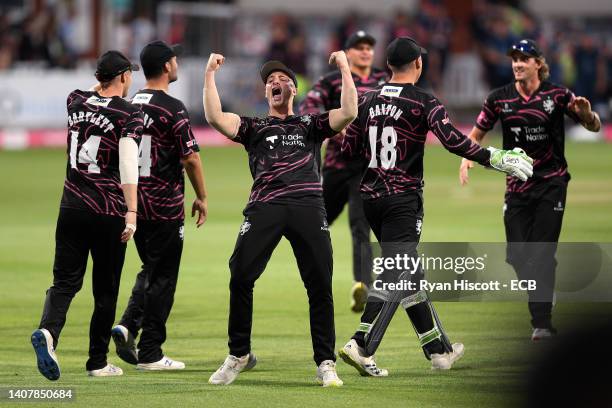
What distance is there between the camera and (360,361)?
827 centimetres

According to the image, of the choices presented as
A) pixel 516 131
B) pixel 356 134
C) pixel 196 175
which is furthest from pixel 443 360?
pixel 516 131

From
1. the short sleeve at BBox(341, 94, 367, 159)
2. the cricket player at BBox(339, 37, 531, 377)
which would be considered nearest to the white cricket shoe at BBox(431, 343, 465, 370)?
the cricket player at BBox(339, 37, 531, 377)

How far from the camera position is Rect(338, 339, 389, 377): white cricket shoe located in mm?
8266

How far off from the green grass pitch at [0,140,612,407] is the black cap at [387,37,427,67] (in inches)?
80.6

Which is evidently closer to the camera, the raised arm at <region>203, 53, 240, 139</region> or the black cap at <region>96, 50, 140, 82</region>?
the raised arm at <region>203, 53, 240, 139</region>

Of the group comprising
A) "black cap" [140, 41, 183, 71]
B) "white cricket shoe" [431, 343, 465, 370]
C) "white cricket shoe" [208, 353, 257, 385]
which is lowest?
"white cricket shoe" [431, 343, 465, 370]

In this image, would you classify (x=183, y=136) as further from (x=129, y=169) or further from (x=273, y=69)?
(x=273, y=69)

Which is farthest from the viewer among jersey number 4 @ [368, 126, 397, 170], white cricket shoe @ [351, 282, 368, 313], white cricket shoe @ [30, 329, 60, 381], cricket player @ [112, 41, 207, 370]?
white cricket shoe @ [351, 282, 368, 313]

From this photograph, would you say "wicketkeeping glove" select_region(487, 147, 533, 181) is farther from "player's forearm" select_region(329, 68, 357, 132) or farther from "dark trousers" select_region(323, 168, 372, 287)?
"dark trousers" select_region(323, 168, 372, 287)

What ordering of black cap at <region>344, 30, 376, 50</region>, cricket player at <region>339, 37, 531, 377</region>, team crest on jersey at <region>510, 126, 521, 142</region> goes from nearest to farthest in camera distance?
1. cricket player at <region>339, 37, 531, 377</region>
2. team crest on jersey at <region>510, 126, 521, 142</region>
3. black cap at <region>344, 30, 376, 50</region>

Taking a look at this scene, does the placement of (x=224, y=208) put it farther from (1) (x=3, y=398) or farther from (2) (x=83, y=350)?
(1) (x=3, y=398)

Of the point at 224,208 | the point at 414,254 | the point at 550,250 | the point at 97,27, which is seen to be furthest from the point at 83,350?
the point at 97,27

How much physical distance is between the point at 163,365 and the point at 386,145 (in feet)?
7.10

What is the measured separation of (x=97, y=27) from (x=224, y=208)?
1656 cm
